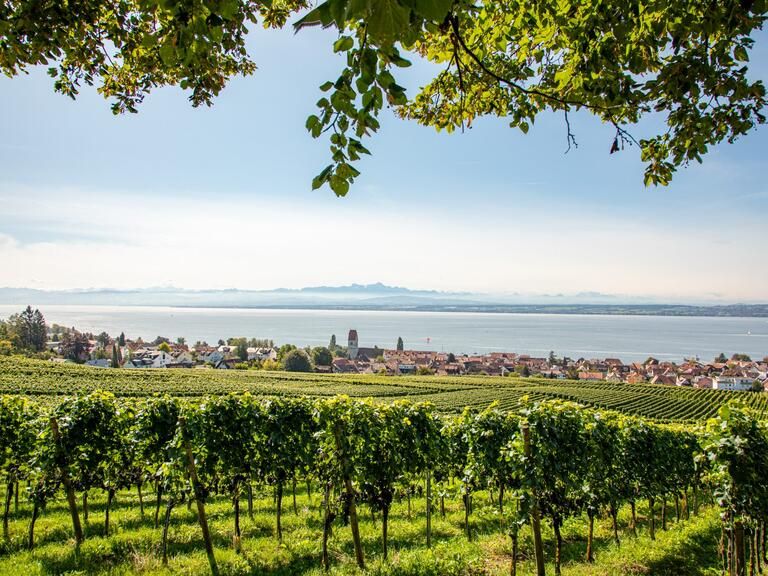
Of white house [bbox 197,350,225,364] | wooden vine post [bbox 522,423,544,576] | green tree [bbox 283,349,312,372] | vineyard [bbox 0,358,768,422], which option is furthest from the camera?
white house [bbox 197,350,225,364]

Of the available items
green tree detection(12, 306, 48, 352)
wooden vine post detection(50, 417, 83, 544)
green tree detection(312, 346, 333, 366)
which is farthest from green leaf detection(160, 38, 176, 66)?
green tree detection(12, 306, 48, 352)

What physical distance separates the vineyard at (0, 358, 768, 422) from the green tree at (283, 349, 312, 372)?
2563cm

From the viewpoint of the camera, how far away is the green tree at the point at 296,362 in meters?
96.7

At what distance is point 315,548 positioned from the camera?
703 cm

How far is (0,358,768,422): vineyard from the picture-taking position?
143 feet

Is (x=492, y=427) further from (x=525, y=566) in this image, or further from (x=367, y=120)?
(x=367, y=120)

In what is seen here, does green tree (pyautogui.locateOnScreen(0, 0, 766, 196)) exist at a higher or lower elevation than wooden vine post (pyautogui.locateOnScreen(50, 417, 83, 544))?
higher

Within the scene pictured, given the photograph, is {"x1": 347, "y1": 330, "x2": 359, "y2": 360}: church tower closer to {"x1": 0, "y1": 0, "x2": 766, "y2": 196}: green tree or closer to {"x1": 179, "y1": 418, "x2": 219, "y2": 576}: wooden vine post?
{"x1": 179, "y1": 418, "x2": 219, "y2": 576}: wooden vine post

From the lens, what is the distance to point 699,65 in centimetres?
288

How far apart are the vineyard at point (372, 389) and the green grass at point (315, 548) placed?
2949cm

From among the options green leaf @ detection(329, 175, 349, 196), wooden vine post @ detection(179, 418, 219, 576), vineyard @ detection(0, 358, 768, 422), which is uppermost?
green leaf @ detection(329, 175, 349, 196)

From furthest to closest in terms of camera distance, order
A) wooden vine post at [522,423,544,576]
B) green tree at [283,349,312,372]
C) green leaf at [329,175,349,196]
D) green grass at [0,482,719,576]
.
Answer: green tree at [283,349,312,372], green grass at [0,482,719,576], wooden vine post at [522,423,544,576], green leaf at [329,175,349,196]

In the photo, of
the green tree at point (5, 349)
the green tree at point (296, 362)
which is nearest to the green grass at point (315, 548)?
the green tree at point (296, 362)

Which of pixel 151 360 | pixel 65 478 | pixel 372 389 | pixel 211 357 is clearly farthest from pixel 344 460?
pixel 211 357
